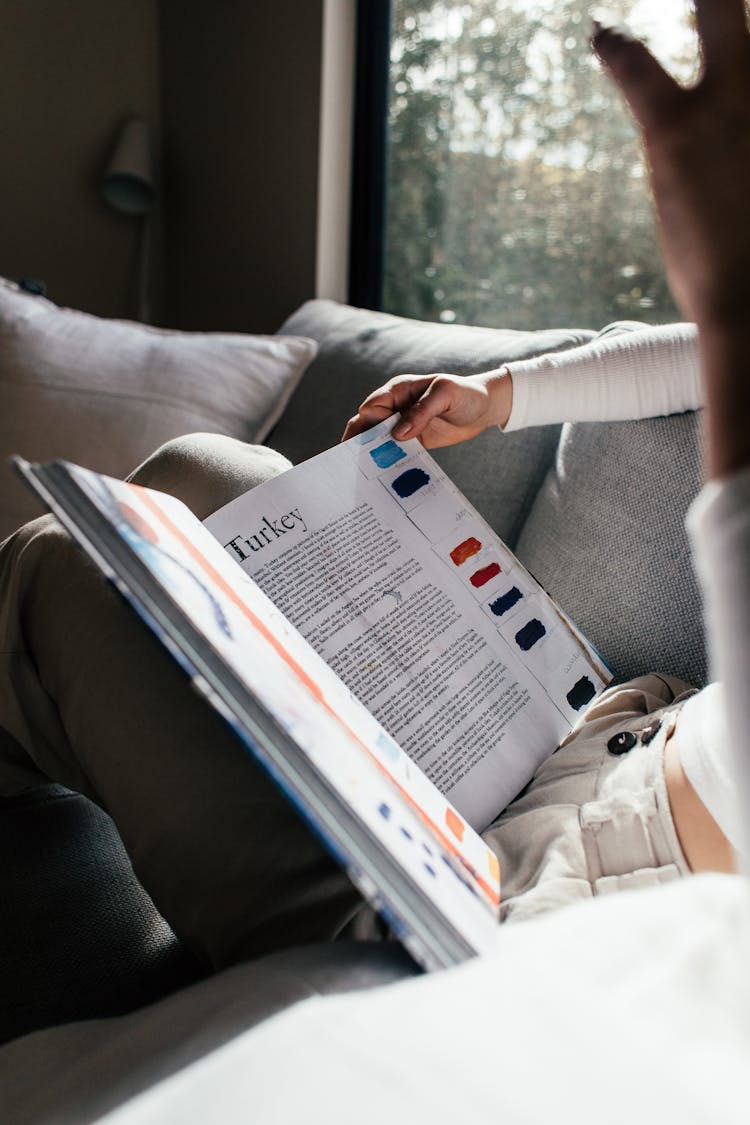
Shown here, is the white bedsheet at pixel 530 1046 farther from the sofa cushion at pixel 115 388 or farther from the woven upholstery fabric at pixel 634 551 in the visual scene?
the sofa cushion at pixel 115 388

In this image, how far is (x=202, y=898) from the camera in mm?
572

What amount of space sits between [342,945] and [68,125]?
240 centimetres

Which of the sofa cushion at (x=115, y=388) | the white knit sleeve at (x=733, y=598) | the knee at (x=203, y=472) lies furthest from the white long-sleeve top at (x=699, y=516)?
the sofa cushion at (x=115, y=388)

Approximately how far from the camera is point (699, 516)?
35 centimetres

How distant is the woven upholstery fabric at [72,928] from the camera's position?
67 centimetres

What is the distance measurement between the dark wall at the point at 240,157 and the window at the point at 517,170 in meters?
0.21

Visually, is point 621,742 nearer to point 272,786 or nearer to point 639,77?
point 272,786

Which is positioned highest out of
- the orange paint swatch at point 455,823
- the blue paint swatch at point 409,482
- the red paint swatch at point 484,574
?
the blue paint swatch at point 409,482

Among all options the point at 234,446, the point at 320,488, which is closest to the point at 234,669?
the point at 320,488

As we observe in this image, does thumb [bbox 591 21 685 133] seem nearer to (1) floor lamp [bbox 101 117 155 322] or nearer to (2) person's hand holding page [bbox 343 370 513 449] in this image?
(2) person's hand holding page [bbox 343 370 513 449]

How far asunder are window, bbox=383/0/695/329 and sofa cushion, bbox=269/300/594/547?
50 centimetres

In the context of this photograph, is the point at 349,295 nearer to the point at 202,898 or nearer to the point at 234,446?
the point at 234,446

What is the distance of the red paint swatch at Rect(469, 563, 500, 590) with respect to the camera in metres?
0.76

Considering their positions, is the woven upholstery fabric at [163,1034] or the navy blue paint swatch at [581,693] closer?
the woven upholstery fabric at [163,1034]
